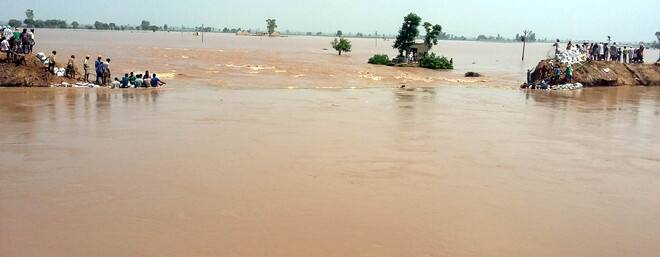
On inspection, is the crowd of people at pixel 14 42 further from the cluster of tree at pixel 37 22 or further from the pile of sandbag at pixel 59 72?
the cluster of tree at pixel 37 22

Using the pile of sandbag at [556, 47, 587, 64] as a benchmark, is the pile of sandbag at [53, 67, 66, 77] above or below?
below

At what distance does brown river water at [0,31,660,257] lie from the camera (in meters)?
5.63

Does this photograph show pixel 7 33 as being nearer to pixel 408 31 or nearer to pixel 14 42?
pixel 14 42

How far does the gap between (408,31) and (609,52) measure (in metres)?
14.9

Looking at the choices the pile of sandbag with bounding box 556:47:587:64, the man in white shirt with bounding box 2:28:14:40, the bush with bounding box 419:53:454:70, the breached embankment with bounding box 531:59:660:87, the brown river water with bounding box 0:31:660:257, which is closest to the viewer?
the brown river water with bounding box 0:31:660:257

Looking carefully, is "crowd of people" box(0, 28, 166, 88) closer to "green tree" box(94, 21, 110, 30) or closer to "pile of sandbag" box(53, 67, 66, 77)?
"pile of sandbag" box(53, 67, 66, 77)

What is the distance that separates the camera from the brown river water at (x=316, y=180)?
5633 mm

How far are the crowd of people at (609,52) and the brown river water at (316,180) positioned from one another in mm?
12472

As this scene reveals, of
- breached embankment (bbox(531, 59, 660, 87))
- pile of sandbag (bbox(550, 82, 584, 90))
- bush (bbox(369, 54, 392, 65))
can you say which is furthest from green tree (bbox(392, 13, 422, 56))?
pile of sandbag (bbox(550, 82, 584, 90))

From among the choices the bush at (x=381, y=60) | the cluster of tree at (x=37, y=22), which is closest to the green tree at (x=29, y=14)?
the cluster of tree at (x=37, y=22)

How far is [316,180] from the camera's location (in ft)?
25.8

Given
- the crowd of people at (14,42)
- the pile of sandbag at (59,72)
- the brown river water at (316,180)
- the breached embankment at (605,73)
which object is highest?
the crowd of people at (14,42)

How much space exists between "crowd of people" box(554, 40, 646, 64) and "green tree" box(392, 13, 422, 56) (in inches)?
533

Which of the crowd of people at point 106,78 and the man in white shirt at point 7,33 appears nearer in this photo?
the man in white shirt at point 7,33
